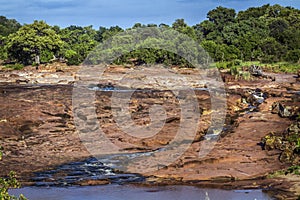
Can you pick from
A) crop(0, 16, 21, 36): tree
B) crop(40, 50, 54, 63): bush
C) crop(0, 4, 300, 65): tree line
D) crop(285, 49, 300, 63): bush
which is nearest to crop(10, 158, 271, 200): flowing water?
crop(0, 4, 300, 65): tree line

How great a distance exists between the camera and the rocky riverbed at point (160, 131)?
60.0ft

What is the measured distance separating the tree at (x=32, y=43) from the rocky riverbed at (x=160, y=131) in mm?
12207

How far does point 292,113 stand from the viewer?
2809 centimetres

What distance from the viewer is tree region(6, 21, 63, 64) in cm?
6041

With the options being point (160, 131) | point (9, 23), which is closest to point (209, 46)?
point (160, 131)

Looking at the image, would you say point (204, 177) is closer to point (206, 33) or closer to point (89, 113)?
point (89, 113)

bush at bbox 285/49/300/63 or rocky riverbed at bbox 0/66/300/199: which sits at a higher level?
bush at bbox 285/49/300/63

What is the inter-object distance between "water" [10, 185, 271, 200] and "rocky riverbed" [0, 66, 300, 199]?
2.34 feet

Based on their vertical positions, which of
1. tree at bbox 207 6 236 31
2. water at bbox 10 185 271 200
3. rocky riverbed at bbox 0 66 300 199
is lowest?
water at bbox 10 185 271 200

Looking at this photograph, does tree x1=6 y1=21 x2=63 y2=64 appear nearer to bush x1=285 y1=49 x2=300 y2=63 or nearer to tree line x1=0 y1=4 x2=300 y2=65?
tree line x1=0 y1=4 x2=300 y2=65

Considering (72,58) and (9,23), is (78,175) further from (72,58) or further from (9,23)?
(9,23)

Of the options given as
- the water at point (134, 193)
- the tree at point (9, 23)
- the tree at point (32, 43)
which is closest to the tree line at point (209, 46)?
the tree at point (32, 43)

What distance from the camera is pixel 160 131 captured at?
26.0 meters

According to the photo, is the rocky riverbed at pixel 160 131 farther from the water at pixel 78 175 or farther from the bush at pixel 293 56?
the bush at pixel 293 56
